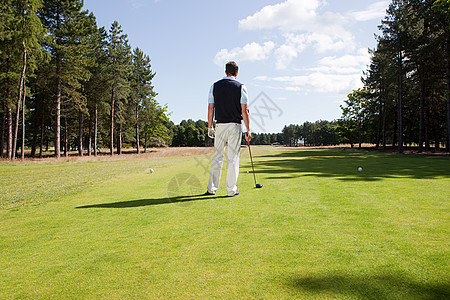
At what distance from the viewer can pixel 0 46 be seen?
23.5 metres

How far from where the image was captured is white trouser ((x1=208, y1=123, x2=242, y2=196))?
19.8ft

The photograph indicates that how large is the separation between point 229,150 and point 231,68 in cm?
192

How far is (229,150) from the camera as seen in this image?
6.23 metres

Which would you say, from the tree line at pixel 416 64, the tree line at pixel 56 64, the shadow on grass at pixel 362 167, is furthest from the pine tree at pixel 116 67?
the tree line at pixel 416 64

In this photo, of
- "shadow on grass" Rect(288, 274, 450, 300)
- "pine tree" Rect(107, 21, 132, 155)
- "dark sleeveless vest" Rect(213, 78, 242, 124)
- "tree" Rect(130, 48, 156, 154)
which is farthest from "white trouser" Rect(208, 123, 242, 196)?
"tree" Rect(130, 48, 156, 154)

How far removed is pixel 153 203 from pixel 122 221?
128 cm

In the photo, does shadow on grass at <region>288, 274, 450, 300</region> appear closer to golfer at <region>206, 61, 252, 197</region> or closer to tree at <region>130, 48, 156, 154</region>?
golfer at <region>206, 61, 252, 197</region>

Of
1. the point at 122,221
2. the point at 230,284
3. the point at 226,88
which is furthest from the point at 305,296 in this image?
the point at 226,88

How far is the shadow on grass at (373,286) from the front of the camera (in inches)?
75.8

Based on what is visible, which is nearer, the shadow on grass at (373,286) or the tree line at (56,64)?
the shadow on grass at (373,286)

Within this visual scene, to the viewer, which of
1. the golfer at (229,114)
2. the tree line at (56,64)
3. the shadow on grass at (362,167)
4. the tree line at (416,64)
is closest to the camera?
the golfer at (229,114)

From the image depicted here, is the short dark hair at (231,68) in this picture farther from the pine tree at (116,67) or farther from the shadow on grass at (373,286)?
the pine tree at (116,67)

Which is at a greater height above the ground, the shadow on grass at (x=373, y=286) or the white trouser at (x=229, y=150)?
the white trouser at (x=229, y=150)

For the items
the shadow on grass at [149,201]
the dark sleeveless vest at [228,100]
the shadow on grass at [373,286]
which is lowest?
the shadow on grass at [149,201]
